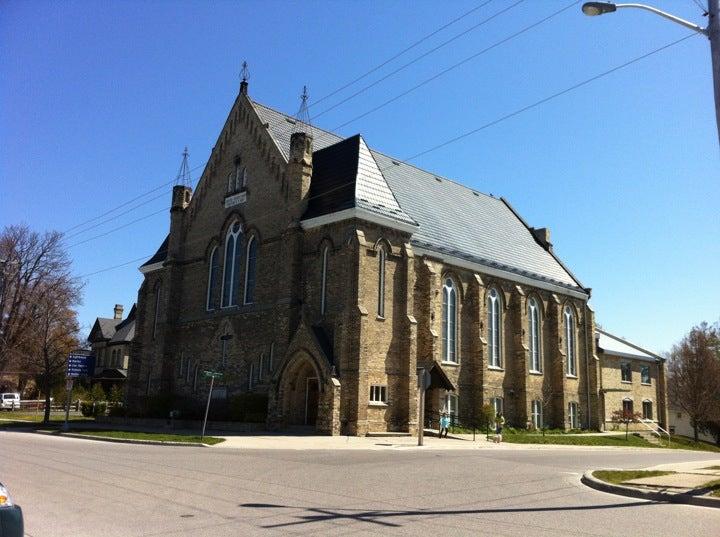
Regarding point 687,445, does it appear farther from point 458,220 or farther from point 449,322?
point 458,220

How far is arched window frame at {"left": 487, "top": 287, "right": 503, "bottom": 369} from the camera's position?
37.9m

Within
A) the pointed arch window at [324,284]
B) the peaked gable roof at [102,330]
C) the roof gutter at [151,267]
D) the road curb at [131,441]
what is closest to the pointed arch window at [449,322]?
the pointed arch window at [324,284]

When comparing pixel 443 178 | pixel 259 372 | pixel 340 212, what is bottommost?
pixel 259 372

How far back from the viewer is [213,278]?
3744cm

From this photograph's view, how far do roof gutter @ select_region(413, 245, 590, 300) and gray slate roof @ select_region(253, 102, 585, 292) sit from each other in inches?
8.6

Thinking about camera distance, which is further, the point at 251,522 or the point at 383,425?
the point at 383,425

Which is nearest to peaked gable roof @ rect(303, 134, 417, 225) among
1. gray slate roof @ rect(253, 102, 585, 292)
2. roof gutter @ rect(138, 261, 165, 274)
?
gray slate roof @ rect(253, 102, 585, 292)

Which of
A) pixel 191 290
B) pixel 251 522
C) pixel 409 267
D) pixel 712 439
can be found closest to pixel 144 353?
pixel 191 290

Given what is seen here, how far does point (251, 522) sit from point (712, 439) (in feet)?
201

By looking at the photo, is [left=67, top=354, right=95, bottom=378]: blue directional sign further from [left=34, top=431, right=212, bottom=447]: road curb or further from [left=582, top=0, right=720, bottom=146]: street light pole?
[left=582, top=0, right=720, bottom=146]: street light pole

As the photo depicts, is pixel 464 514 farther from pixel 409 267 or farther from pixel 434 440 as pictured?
pixel 409 267

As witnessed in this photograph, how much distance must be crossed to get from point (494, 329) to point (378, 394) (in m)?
12.2

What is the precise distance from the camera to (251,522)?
28.0ft

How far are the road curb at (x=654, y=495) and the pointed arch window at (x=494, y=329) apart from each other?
81.5 feet
